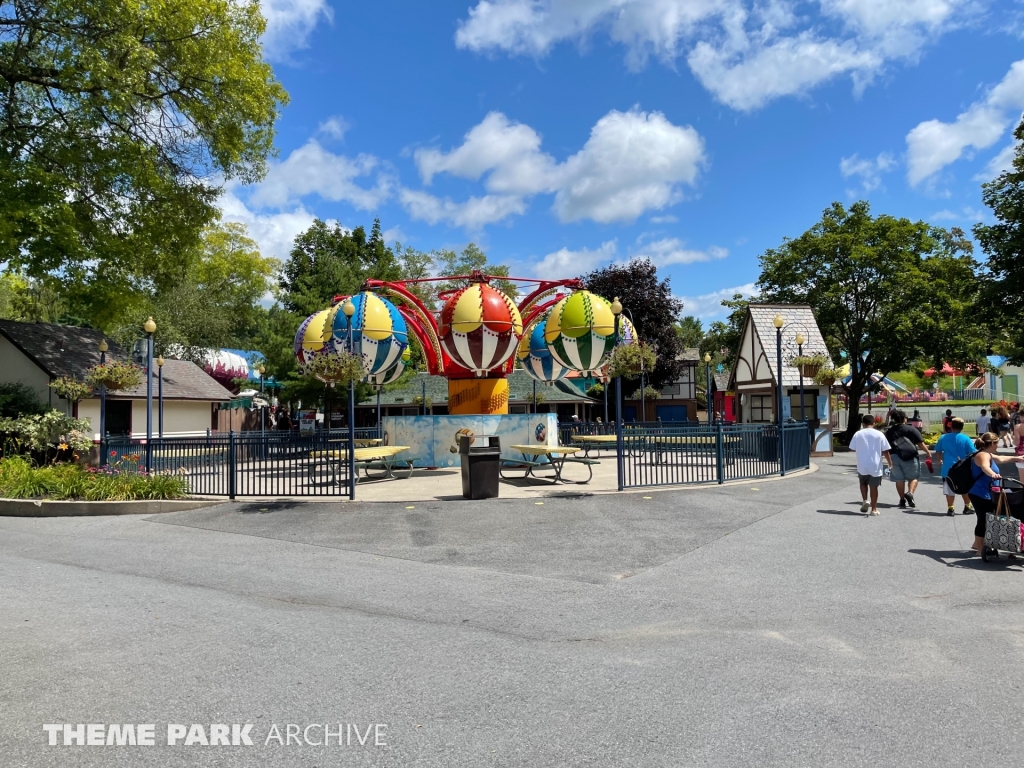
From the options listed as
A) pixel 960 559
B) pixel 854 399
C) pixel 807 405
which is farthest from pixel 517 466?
pixel 854 399

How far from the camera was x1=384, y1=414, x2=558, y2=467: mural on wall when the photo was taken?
17766mm

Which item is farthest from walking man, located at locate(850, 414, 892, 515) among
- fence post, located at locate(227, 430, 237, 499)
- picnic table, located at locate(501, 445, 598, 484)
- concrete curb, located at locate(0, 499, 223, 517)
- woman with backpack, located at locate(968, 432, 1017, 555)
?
concrete curb, located at locate(0, 499, 223, 517)

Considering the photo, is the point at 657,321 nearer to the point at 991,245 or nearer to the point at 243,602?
the point at 991,245

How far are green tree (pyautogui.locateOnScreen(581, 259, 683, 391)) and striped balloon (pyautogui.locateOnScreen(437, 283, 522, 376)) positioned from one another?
2485cm

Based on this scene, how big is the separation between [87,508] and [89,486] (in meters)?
0.68

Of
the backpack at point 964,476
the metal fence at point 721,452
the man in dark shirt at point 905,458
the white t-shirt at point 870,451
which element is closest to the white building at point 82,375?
the metal fence at point 721,452

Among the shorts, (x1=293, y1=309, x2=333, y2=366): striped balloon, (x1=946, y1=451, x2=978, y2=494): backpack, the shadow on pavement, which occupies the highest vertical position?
(x1=293, y1=309, x2=333, y2=366): striped balloon

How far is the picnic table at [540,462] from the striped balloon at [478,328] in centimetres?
251

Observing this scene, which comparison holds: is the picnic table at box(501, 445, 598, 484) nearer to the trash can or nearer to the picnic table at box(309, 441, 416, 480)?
the trash can

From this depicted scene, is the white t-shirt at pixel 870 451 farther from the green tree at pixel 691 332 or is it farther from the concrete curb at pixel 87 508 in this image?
the green tree at pixel 691 332

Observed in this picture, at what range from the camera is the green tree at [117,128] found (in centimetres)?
1644

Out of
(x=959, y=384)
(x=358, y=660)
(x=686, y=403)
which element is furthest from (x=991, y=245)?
(x=959, y=384)

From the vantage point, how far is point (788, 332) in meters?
26.5

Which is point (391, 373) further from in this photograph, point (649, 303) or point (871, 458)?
point (649, 303)
